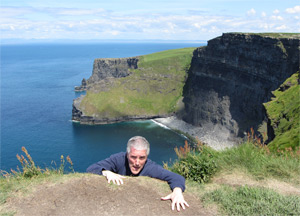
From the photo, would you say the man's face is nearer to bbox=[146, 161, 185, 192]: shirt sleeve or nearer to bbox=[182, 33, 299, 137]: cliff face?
bbox=[146, 161, 185, 192]: shirt sleeve

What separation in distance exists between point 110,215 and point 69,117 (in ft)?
450

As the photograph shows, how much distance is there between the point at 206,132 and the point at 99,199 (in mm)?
112268

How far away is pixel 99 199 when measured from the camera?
8250mm

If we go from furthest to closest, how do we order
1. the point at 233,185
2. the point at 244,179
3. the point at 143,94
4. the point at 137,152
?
the point at 143,94 < the point at 244,179 < the point at 233,185 < the point at 137,152

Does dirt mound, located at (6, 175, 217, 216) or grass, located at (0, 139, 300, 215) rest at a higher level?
dirt mound, located at (6, 175, 217, 216)

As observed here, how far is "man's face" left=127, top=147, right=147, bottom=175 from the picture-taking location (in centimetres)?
856

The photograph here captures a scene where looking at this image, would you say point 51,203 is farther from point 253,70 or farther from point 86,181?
point 253,70

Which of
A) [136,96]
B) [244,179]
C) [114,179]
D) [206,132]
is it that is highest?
[114,179]

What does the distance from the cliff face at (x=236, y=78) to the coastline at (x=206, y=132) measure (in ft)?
8.19

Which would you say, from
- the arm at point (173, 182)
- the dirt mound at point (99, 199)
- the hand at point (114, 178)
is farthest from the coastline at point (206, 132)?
the hand at point (114, 178)

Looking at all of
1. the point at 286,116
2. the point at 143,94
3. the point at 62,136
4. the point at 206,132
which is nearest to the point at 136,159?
the point at 286,116

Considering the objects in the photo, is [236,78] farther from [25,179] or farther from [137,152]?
[25,179]

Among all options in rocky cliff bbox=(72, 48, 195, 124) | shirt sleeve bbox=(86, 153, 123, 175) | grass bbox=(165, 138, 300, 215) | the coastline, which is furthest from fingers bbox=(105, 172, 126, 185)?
rocky cliff bbox=(72, 48, 195, 124)

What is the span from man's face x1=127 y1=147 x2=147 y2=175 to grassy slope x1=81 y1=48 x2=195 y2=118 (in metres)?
125
